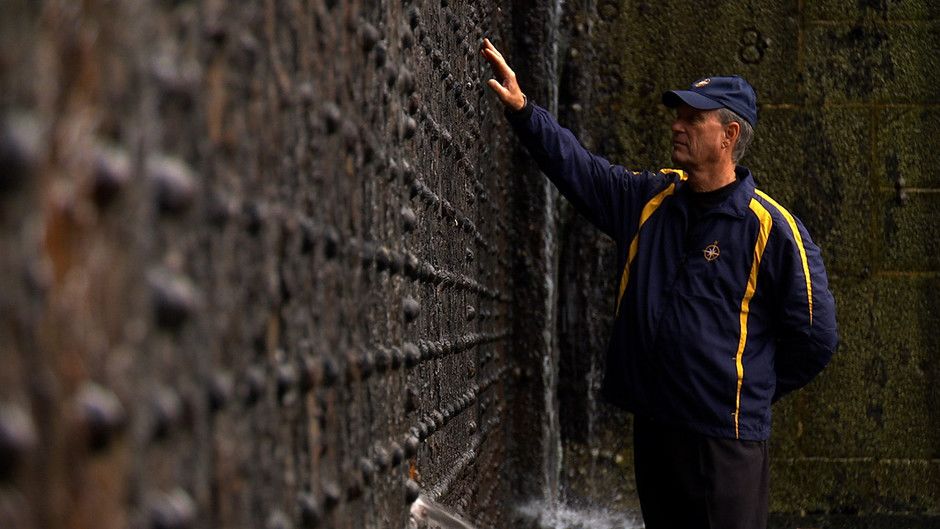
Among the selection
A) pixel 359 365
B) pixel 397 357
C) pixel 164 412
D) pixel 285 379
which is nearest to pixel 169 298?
pixel 164 412

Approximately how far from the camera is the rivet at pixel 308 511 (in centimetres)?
117

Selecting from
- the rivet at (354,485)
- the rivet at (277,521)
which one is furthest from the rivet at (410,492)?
the rivet at (277,521)

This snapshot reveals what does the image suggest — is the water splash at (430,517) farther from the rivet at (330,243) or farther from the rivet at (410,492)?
the rivet at (330,243)

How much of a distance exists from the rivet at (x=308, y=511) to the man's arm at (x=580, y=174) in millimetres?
2369

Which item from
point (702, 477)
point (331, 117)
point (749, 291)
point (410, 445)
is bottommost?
point (702, 477)

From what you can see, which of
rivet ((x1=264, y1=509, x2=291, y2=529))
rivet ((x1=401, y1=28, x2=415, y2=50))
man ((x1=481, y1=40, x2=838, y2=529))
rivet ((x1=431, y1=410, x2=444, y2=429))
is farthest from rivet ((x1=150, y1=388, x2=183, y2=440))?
man ((x1=481, y1=40, x2=838, y2=529))

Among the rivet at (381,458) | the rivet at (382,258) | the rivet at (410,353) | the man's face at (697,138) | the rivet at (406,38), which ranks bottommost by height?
the rivet at (381,458)

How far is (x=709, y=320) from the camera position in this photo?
3.24m

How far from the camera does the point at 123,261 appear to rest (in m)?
0.73

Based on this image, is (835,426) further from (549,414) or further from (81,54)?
(81,54)

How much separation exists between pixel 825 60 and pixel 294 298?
4.48 m

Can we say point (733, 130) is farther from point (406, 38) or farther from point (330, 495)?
point (330, 495)

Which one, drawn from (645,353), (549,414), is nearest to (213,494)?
(645,353)

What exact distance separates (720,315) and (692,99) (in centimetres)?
62
